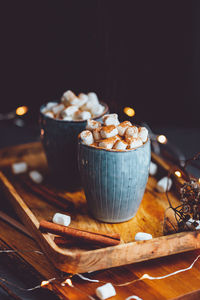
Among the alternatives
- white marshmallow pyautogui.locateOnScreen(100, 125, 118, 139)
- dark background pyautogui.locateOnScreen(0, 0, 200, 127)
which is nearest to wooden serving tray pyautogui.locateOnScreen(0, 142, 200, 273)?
white marshmallow pyautogui.locateOnScreen(100, 125, 118, 139)

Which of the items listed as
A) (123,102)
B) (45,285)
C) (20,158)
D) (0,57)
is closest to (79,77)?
(123,102)

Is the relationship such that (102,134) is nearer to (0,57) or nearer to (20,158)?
(20,158)

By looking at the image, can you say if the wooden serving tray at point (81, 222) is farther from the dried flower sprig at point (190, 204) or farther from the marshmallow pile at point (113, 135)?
the marshmallow pile at point (113, 135)

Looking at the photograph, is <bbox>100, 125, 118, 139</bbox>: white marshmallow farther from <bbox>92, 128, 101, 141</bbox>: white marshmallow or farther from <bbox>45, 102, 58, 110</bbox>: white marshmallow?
<bbox>45, 102, 58, 110</bbox>: white marshmallow

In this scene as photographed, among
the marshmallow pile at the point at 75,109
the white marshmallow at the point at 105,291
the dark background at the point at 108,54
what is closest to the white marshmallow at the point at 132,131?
the marshmallow pile at the point at 75,109

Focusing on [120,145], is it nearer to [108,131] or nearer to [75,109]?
[108,131]
